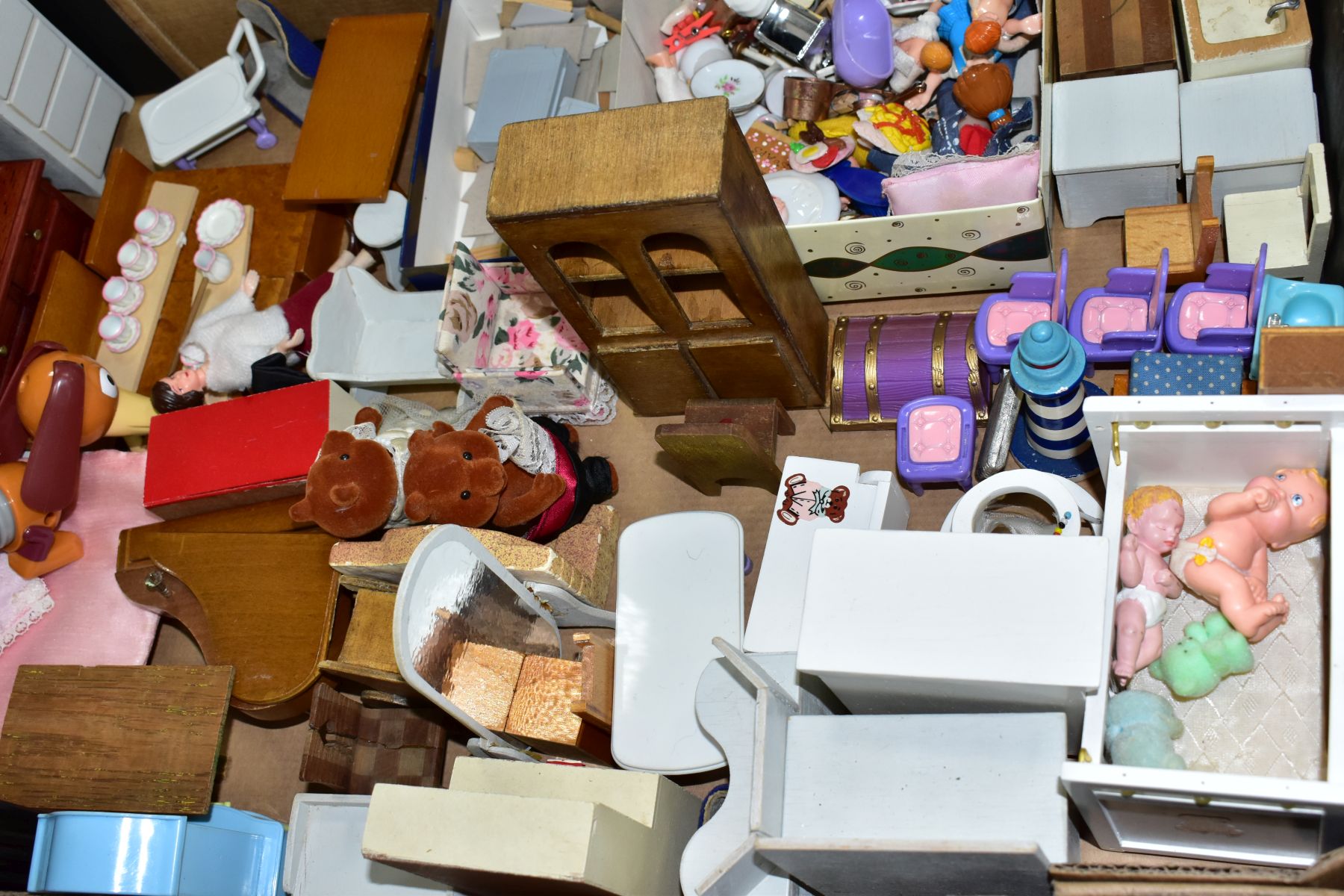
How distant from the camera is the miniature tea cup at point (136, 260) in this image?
11.5ft

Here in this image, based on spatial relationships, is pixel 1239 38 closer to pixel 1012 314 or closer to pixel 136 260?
pixel 1012 314

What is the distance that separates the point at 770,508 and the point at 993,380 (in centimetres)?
63

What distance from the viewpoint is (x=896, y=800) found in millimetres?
1792

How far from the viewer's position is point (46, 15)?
3.80 m

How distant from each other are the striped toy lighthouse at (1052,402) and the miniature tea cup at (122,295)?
261 cm

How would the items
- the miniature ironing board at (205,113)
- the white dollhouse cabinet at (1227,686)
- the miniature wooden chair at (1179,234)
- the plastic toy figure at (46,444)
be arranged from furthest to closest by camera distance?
the miniature ironing board at (205,113) < the plastic toy figure at (46,444) < the miniature wooden chair at (1179,234) < the white dollhouse cabinet at (1227,686)

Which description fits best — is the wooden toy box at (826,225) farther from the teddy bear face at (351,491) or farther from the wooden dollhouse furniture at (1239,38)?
the teddy bear face at (351,491)

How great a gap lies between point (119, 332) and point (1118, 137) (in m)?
2.83

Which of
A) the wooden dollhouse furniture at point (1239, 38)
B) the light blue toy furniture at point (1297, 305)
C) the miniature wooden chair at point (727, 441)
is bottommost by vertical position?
the miniature wooden chair at point (727, 441)

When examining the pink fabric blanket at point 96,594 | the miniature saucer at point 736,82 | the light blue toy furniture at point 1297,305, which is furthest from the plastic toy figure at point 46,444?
the light blue toy furniture at point 1297,305

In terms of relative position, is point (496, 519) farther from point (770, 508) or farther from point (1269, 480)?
point (1269, 480)

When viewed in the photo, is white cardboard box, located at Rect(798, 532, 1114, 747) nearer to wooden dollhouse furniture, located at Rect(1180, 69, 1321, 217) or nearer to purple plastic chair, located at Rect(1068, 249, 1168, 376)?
purple plastic chair, located at Rect(1068, 249, 1168, 376)

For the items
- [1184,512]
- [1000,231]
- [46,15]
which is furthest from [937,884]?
[46,15]

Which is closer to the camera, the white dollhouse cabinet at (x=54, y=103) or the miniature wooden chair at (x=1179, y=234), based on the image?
the miniature wooden chair at (x=1179, y=234)
